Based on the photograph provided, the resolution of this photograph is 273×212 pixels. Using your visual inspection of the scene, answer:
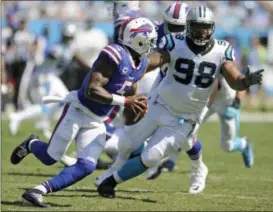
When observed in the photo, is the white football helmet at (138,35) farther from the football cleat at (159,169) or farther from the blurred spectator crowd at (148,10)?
the blurred spectator crowd at (148,10)

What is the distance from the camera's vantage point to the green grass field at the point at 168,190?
6.58m

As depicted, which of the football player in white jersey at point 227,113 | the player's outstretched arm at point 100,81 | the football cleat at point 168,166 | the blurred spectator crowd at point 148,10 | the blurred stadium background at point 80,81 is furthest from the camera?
the blurred spectator crowd at point 148,10

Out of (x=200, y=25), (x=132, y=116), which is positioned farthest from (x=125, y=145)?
(x=200, y=25)

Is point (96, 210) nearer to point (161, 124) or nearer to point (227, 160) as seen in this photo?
point (161, 124)

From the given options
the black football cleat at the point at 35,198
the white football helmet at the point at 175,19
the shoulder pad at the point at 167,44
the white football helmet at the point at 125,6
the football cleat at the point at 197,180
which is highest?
the shoulder pad at the point at 167,44

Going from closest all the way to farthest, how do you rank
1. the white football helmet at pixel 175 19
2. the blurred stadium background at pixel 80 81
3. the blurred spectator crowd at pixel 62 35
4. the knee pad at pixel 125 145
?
the blurred stadium background at pixel 80 81 < the knee pad at pixel 125 145 < the white football helmet at pixel 175 19 < the blurred spectator crowd at pixel 62 35

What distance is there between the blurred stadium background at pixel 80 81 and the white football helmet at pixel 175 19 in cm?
149

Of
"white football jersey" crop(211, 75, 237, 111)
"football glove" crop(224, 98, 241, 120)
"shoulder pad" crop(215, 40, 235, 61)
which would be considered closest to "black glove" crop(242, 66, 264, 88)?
"shoulder pad" crop(215, 40, 235, 61)

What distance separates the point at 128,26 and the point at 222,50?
0.82m

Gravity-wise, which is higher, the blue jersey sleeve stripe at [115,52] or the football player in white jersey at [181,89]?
the blue jersey sleeve stripe at [115,52]

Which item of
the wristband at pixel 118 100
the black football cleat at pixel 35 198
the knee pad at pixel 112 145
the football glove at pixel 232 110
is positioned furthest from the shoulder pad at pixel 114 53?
the football glove at pixel 232 110

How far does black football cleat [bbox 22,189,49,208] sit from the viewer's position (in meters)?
6.37

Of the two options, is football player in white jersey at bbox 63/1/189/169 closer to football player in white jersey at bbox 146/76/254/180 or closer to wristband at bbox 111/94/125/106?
football player in white jersey at bbox 146/76/254/180

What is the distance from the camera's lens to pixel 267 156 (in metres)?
11.5
